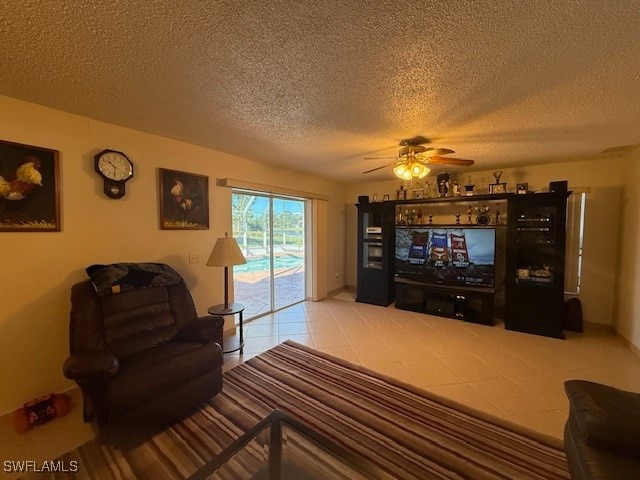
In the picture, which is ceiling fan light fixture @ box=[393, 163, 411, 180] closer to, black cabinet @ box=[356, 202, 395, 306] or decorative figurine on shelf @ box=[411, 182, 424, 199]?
black cabinet @ box=[356, 202, 395, 306]

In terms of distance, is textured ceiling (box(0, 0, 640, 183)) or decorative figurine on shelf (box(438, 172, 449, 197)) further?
decorative figurine on shelf (box(438, 172, 449, 197))

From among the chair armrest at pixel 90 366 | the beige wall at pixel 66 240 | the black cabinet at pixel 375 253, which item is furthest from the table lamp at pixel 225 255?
the black cabinet at pixel 375 253

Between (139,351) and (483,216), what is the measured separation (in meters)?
4.56

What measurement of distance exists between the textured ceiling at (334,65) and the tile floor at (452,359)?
2.32 m

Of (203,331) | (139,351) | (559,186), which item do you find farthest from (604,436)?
(559,186)

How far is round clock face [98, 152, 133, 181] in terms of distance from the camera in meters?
2.26

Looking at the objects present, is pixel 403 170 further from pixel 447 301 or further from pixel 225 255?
pixel 447 301

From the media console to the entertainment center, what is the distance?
0.04 ft

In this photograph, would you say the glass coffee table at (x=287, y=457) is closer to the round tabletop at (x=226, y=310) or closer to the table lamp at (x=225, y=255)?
the round tabletop at (x=226, y=310)

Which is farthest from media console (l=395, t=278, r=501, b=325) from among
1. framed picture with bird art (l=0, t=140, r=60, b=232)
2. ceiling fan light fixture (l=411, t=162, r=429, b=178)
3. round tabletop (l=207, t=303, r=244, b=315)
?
framed picture with bird art (l=0, t=140, r=60, b=232)

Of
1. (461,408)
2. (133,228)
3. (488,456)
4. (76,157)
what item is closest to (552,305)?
(461,408)

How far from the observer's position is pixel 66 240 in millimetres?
2119

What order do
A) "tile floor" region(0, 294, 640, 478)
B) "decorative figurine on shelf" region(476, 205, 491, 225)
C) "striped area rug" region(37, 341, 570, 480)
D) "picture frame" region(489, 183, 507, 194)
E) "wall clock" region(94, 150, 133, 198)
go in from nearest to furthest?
1. "striped area rug" region(37, 341, 570, 480)
2. "tile floor" region(0, 294, 640, 478)
3. "wall clock" region(94, 150, 133, 198)
4. "picture frame" region(489, 183, 507, 194)
5. "decorative figurine on shelf" region(476, 205, 491, 225)

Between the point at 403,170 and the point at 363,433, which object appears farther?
the point at 403,170
